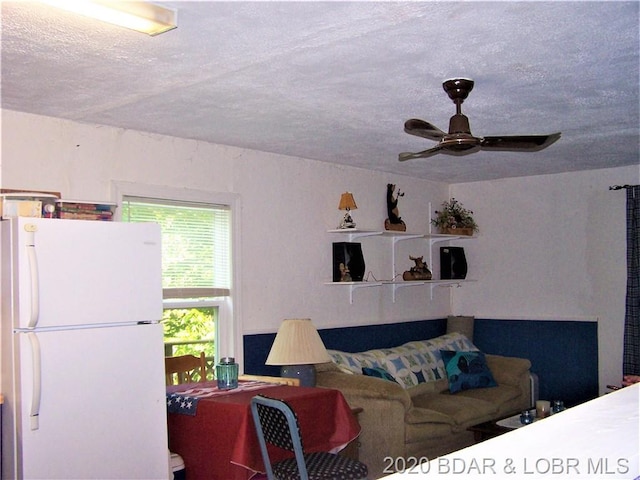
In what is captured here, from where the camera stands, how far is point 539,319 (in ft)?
20.9

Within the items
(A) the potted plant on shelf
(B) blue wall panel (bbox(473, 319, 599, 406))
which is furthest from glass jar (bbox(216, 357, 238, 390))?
(B) blue wall panel (bbox(473, 319, 599, 406))

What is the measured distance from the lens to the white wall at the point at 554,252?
595cm

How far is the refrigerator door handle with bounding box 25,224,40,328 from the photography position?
3.00 meters

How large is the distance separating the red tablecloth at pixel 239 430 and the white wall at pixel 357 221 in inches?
44.9

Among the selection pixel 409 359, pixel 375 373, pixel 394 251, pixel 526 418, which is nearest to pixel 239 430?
pixel 375 373

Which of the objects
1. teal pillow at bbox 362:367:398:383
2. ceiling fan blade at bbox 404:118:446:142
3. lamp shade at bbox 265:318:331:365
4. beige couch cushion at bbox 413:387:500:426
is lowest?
beige couch cushion at bbox 413:387:500:426

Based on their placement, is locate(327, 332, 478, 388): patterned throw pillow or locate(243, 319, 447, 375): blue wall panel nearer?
locate(243, 319, 447, 375): blue wall panel

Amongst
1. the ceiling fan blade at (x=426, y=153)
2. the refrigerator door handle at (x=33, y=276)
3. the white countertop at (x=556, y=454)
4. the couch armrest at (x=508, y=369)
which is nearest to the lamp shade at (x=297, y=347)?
the ceiling fan blade at (x=426, y=153)

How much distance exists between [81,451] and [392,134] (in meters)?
2.60

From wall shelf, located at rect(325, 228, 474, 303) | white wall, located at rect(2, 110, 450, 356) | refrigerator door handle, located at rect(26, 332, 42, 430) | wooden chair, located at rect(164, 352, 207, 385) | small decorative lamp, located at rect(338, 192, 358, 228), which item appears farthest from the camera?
wall shelf, located at rect(325, 228, 474, 303)

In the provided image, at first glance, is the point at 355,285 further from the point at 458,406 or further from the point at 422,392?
the point at 458,406

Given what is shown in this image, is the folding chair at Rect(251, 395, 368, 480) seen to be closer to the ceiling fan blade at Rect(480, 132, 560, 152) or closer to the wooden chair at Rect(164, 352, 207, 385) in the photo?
the wooden chair at Rect(164, 352, 207, 385)

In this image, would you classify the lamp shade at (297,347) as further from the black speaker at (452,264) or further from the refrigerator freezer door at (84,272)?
the black speaker at (452,264)

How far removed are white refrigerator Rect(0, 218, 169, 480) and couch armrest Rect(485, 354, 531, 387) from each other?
334 cm
